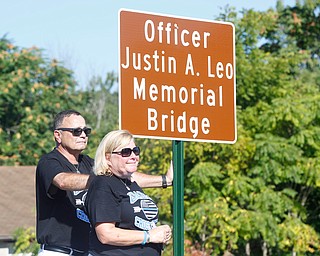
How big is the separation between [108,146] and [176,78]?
2.80 ft

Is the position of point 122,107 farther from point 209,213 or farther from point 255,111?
point 255,111

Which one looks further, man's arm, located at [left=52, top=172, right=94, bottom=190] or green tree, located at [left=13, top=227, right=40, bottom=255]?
green tree, located at [left=13, top=227, right=40, bottom=255]

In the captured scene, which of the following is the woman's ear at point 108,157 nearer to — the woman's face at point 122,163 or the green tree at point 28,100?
the woman's face at point 122,163

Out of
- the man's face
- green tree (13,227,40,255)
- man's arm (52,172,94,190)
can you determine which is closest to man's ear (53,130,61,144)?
the man's face

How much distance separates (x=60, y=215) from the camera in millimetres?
5336

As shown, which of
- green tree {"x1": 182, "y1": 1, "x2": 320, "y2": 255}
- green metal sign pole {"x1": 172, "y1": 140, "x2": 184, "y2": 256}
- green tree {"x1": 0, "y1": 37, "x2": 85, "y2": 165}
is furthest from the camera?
green tree {"x1": 0, "y1": 37, "x2": 85, "y2": 165}

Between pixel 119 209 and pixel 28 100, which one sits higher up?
pixel 28 100

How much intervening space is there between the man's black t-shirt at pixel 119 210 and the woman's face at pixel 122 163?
40mm

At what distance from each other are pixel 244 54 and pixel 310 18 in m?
6.90

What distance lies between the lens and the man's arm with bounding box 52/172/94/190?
491 cm

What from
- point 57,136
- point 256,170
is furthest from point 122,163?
point 256,170

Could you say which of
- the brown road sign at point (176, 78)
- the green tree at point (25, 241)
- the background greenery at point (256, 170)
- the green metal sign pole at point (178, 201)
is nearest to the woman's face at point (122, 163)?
the brown road sign at point (176, 78)

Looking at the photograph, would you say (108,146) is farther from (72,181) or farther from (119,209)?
(72,181)

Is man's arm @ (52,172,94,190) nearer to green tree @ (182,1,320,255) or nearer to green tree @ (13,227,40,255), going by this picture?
green tree @ (182,1,320,255)
